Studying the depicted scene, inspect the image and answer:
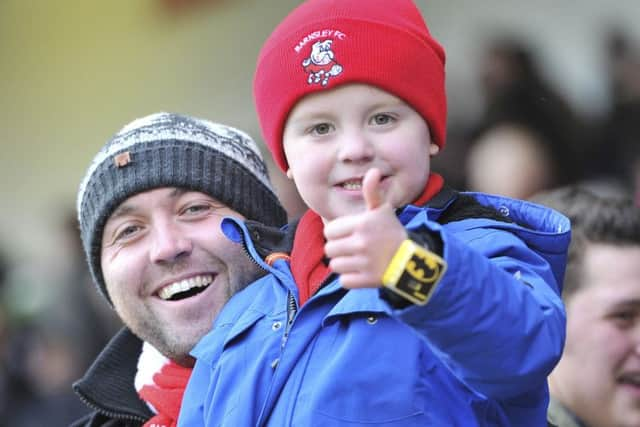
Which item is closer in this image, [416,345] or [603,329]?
[416,345]

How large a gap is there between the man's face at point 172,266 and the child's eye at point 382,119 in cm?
75

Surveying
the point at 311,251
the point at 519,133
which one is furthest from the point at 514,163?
the point at 311,251

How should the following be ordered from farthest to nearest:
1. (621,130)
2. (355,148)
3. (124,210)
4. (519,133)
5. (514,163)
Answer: (621,130) < (519,133) < (514,163) < (124,210) < (355,148)

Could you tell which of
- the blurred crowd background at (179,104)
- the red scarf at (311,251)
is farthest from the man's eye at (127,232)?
the blurred crowd background at (179,104)

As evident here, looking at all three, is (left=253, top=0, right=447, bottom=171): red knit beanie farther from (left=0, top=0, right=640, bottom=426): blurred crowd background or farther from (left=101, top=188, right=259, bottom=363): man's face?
(left=0, top=0, right=640, bottom=426): blurred crowd background

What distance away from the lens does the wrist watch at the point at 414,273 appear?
198cm

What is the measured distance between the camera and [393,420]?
2.22 m

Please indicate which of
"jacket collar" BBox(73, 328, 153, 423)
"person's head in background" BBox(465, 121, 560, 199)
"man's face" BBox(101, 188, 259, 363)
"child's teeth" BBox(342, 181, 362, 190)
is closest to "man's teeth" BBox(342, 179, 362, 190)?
"child's teeth" BBox(342, 181, 362, 190)

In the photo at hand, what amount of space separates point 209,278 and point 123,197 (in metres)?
0.32

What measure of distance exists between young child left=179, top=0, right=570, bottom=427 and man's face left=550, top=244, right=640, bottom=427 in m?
1.01

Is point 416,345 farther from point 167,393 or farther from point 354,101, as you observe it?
point 167,393

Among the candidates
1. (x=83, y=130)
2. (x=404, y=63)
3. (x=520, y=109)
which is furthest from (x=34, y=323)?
(x=404, y=63)

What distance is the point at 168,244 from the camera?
9.95 feet

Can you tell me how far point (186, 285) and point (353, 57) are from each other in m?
0.88
